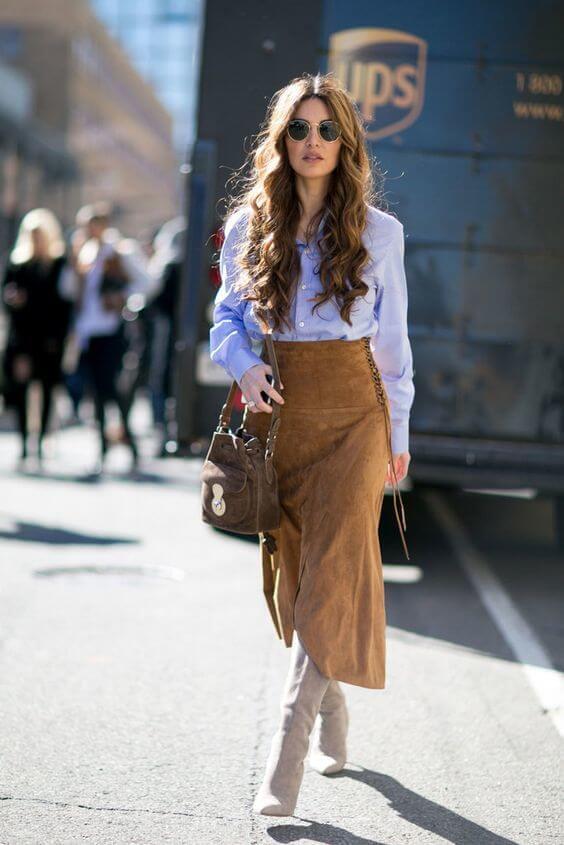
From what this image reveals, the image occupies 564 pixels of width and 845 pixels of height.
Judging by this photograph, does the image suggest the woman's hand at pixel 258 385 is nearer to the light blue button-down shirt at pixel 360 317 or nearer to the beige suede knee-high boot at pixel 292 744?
the light blue button-down shirt at pixel 360 317

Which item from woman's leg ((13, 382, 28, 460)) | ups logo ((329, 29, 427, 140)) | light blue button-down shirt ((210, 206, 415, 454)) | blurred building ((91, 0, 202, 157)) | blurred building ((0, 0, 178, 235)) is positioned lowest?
woman's leg ((13, 382, 28, 460))

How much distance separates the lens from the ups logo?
278 inches

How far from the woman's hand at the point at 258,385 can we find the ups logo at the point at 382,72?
3.61 meters

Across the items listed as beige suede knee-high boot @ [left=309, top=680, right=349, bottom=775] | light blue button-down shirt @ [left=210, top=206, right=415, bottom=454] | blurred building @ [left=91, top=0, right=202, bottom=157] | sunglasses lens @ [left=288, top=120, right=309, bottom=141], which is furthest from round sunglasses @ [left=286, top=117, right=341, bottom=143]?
blurred building @ [left=91, top=0, right=202, bottom=157]

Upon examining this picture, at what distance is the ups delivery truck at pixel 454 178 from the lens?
709 centimetres

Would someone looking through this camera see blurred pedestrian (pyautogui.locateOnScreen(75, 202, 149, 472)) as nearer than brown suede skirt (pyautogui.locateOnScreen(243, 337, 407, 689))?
No

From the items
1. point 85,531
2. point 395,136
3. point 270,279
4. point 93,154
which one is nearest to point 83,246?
point 85,531

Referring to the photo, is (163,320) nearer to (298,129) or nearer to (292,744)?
(298,129)

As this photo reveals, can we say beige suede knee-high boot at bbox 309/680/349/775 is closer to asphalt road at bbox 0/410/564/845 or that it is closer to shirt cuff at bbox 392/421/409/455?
asphalt road at bbox 0/410/564/845

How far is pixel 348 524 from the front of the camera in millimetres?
3793

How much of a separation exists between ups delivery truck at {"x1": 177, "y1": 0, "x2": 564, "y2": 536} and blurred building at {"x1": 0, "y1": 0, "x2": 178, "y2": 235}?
44.3 meters

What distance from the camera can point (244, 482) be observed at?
375 cm

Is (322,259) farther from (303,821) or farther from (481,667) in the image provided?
(481,667)

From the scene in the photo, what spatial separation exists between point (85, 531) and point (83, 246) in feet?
13.0
